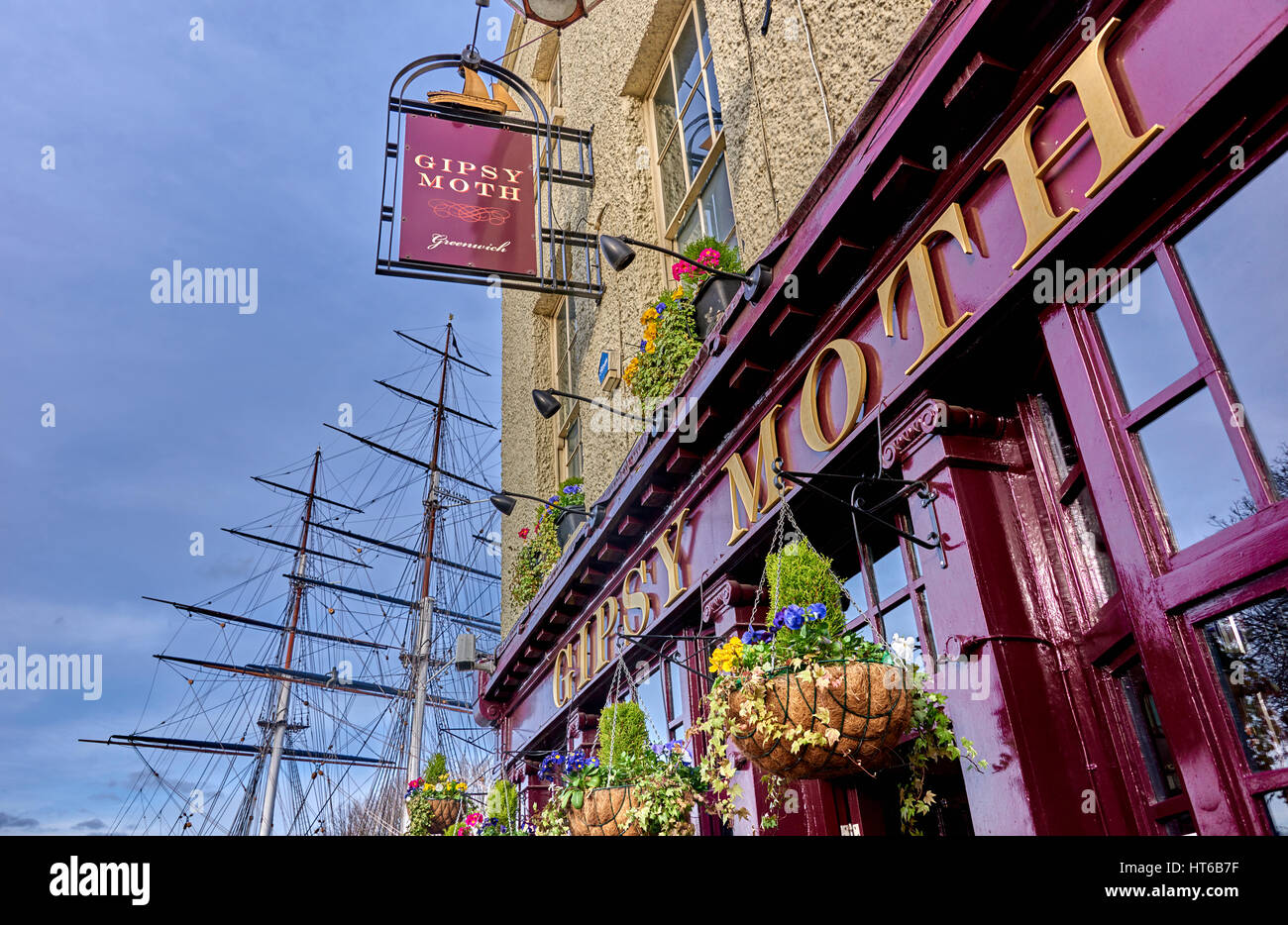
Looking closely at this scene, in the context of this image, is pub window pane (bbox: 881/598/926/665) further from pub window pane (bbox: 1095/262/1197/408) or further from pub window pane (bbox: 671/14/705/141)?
pub window pane (bbox: 671/14/705/141)

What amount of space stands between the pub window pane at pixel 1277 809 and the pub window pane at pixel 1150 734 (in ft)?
2.22

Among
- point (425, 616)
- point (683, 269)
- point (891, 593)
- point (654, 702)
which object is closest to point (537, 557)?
point (654, 702)

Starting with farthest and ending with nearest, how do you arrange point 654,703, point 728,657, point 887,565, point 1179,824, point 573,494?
1. point 573,494
2. point 654,703
3. point 887,565
4. point 728,657
5. point 1179,824

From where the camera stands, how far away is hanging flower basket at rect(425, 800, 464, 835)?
12.4m

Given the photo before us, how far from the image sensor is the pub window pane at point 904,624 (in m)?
4.62

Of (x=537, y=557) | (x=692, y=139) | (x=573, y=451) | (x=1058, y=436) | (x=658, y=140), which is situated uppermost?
(x=658, y=140)

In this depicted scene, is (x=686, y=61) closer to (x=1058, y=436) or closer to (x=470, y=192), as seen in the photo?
(x=470, y=192)

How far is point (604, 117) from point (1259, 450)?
10.9 m

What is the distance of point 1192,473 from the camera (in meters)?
3.16

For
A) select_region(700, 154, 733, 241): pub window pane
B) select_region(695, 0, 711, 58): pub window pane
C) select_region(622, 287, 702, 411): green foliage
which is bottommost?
select_region(622, 287, 702, 411): green foliage

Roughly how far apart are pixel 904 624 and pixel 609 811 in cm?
226

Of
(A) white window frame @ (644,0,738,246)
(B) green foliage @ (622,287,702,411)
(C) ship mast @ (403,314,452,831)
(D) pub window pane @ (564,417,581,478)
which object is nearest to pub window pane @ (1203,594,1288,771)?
(B) green foliage @ (622,287,702,411)

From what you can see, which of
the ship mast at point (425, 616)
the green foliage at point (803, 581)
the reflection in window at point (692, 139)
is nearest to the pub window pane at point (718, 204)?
the reflection in window at point (692, 139)
